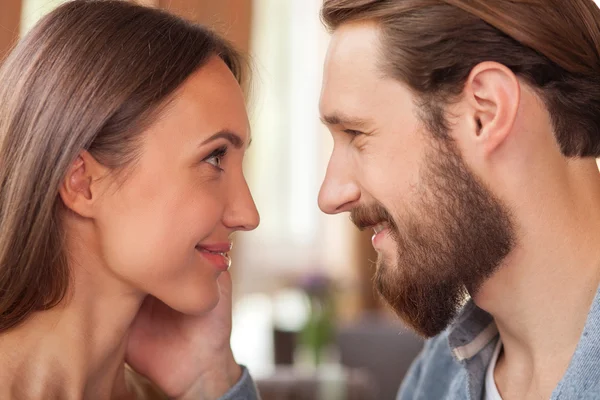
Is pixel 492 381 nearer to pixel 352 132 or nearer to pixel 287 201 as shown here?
pixel 352 132

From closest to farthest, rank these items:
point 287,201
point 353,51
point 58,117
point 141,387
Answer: point 58,117, point 353,51, point 141,387, point 287,201

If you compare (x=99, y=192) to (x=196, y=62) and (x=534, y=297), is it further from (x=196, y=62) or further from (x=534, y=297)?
(x=534, y=297)

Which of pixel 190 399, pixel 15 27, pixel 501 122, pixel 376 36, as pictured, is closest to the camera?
pixel 501 122

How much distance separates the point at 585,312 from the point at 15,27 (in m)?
1.73

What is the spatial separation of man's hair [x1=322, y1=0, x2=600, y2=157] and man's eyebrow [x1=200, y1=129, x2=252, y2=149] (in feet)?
1.05

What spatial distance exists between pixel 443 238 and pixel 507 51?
1.21 feet

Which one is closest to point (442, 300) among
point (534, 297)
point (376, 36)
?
point (534, 297)

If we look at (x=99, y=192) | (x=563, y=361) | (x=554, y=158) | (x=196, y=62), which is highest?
(x=196, y=62)

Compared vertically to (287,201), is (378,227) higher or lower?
higher

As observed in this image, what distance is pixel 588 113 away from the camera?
5.29ft

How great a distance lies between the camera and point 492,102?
1.56 metres

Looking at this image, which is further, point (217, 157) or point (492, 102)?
point (217, 157)

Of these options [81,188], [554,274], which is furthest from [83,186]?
[554,274]

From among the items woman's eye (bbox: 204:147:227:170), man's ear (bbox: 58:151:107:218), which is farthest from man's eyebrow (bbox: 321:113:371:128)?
man's ear (bbox: 58:151:107:218)
